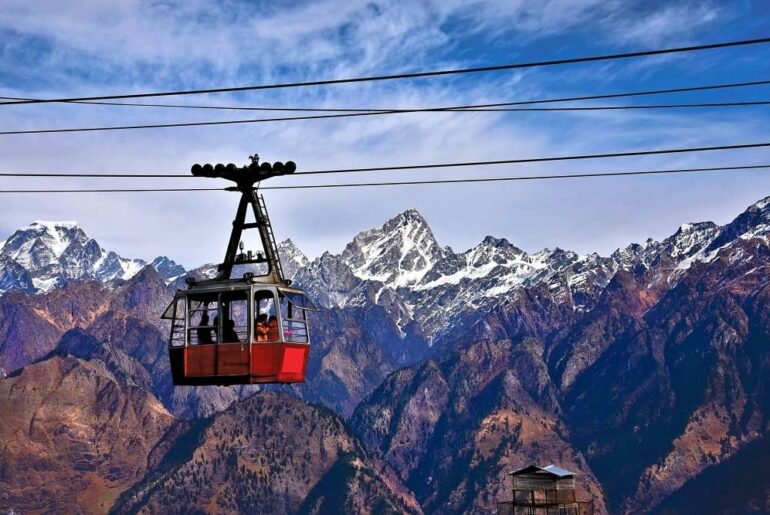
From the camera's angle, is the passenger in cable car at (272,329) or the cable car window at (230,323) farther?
the passenger in cable car at (272,329)

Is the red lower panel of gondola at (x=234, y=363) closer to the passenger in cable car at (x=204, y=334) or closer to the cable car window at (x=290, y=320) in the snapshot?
the passenger in cable car at (x=204, y=334)

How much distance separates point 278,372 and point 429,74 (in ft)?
69.6

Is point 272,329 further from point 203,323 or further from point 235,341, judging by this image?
point 203,323

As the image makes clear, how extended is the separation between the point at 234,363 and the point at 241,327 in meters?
2.16

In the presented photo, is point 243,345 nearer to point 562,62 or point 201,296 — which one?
point 201,296

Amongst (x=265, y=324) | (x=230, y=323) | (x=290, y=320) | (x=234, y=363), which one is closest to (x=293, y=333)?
(x=265, y=324)

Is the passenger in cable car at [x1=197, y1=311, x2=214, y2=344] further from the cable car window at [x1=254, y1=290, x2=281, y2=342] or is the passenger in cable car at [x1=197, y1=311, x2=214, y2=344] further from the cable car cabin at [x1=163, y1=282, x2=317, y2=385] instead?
the cable car window at [x1=254, y1=290, x2=281, y2=342]

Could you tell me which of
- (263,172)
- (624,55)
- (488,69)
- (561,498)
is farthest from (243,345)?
(561,498)

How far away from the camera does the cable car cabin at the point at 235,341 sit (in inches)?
2820

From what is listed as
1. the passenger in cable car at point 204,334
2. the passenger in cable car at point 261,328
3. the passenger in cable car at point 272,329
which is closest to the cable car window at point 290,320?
the passenger in cable car at point 272,329

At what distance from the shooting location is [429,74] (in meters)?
61.8

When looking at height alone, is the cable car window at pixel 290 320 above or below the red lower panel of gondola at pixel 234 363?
above

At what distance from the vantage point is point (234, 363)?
71.8 metres

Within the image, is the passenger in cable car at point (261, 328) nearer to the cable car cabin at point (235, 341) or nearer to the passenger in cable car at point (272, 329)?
the cable car cabin at point (235, 341)
